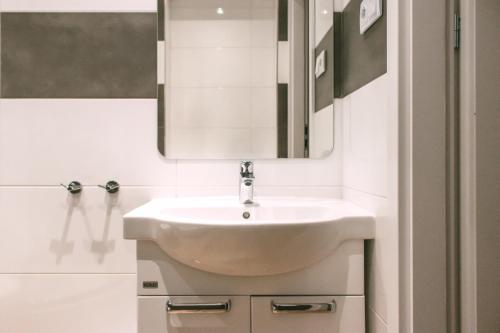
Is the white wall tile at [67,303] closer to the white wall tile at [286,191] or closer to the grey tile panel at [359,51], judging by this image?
the white wall tile at [286,191]

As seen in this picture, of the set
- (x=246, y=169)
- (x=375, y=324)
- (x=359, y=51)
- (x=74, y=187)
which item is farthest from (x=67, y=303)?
(x=359, y=51)

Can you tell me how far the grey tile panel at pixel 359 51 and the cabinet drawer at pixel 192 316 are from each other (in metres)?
0.72

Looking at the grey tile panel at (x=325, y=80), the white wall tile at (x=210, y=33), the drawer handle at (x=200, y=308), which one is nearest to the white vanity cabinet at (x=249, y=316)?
the drawer handle at (x=200, y=308)

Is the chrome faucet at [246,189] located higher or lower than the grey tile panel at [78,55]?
lower

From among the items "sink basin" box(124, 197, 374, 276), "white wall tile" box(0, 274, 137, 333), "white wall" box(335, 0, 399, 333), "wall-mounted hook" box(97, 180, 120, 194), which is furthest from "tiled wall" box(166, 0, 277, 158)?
"white wall tile" box(0, 274, 137, 333)

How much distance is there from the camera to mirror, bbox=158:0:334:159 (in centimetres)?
138

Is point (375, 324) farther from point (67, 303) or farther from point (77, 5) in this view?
point (77, 5)

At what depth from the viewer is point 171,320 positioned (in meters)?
0.96

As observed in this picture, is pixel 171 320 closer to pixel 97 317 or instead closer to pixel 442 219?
pixel 97 317

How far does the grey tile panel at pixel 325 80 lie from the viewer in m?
1.38

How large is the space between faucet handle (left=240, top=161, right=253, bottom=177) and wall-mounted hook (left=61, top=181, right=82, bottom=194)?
621 millimetres

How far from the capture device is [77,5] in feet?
4.55

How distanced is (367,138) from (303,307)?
1.67 feet

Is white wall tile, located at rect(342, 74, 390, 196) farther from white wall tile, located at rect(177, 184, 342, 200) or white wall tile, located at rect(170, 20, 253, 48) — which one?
white wall tile, located at rect(170, 20, 253, 48)
